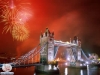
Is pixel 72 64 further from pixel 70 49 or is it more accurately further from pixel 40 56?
pixel 40 56

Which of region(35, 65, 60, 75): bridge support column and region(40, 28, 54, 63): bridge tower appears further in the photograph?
region(40, 28, 54, 63): bridge tower

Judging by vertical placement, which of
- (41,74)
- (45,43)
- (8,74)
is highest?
(45,43)

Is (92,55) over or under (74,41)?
under

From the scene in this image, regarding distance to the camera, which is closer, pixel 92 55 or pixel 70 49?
pixel 70 49

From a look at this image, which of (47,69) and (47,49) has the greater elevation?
(47,49)

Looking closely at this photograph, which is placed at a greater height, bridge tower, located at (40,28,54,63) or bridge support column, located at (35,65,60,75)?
bridge tower, located at (40,28,54,63)

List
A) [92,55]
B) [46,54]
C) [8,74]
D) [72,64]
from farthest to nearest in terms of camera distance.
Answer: [92,55], [72,64], [46,54], [8,74]

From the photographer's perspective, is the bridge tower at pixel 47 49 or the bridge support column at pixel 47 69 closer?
the bridge support column at pixel 47 69

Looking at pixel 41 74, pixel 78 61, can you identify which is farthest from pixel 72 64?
pixel 41 74

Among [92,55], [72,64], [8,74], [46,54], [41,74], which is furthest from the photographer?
[92,55]

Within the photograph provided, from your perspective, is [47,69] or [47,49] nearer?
[47,69]

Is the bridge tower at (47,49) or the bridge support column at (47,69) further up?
the bridge tower at (47,49)
